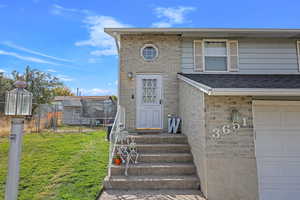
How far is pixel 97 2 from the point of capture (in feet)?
21.6

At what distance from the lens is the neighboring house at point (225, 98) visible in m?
3.61

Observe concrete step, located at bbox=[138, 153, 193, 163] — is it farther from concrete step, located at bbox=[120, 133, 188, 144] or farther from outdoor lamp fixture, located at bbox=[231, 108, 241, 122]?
→ outdoor lamp fixture, located at bbox=[231, 108, 241, 122]

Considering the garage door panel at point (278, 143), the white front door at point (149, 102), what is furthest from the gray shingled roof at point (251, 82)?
the white front door at point (149, 102)

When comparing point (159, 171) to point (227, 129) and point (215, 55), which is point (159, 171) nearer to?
point (227, 129)

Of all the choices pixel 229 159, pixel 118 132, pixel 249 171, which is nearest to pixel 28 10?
pixel 118 132

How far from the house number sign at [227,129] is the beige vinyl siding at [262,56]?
3.22 m

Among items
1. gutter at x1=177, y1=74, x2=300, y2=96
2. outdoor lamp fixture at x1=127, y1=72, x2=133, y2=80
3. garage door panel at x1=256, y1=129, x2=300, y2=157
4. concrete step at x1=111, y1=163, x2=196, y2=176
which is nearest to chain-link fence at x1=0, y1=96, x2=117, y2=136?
outdoor lamp fixture at x1=127, y1=72, x2=133, y2=80

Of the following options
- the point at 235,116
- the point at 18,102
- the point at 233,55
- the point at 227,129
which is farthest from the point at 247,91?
the point at 18,102

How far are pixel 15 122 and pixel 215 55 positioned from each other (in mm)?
6571

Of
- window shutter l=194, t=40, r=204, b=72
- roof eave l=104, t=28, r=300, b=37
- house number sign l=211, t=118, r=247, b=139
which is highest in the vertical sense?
roof eave l=104, t=28, r=300, b=37

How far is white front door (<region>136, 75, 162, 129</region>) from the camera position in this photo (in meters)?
6.30

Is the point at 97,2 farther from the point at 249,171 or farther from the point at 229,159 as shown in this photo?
the point at 249,171

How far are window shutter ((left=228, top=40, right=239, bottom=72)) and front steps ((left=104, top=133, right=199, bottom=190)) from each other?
12.3 ft

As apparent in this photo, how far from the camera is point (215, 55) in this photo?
6516 mm
